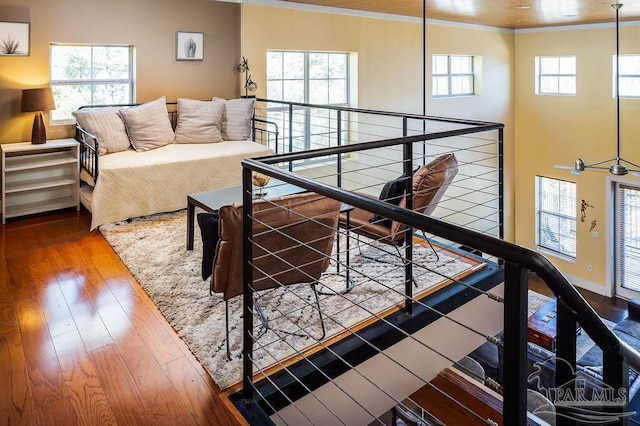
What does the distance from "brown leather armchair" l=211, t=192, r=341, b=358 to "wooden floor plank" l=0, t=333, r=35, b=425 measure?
35.0 inches

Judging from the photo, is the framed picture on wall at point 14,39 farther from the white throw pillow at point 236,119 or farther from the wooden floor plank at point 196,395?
the wooden floor plank at point 196,395

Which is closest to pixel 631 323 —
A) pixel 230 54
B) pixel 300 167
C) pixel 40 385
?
pixel 300 167

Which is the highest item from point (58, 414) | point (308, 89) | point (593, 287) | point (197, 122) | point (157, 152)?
point (308, 89)

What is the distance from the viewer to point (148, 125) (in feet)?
16.4

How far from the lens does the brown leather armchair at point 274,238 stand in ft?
7.43

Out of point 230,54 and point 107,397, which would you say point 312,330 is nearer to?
point 107,397

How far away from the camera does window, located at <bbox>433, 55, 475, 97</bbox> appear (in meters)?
8.51

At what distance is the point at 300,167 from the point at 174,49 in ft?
7.10

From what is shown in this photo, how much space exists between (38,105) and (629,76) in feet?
29.2

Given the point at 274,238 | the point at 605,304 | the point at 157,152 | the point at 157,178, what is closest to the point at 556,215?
the point at 605,304

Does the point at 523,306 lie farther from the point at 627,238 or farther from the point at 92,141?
the point at 627,238

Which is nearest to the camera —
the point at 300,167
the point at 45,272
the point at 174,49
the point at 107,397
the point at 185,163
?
the point at 107,397

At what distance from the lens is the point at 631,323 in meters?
5.89

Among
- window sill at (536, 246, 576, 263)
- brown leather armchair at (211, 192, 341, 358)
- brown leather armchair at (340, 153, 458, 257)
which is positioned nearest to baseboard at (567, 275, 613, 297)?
window sill at (536, 246, 576, 263)
